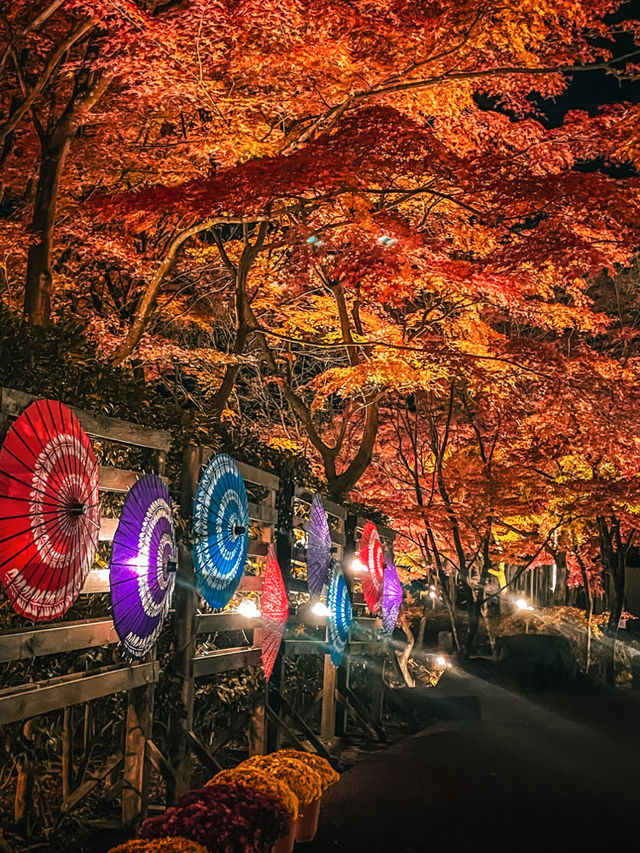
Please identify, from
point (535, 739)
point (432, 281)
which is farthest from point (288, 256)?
point (535, 739)

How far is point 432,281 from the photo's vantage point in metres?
14.2

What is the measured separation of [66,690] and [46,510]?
1.25m

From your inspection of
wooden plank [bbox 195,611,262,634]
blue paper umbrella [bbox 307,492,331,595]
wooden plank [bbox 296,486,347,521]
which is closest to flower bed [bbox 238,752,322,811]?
wooden plank [bbox 195,611,262,634]

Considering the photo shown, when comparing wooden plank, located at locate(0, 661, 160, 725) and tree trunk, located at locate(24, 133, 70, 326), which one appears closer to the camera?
wooden plank, located at locate(0, 661, 160, 725)

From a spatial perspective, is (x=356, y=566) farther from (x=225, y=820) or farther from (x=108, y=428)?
(x=108, y=428)

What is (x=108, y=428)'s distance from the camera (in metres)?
5.95

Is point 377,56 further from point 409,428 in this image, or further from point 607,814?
point 409,428

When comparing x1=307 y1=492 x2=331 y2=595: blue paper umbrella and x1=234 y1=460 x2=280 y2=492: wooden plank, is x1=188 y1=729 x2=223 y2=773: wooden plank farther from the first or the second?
x1=307 y1=492 x2=331 y2=595: blue paper umbrella

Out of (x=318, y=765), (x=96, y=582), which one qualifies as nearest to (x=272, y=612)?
(x=318, y=765)

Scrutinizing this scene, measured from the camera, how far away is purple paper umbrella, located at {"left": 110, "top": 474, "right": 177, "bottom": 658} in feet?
18.6

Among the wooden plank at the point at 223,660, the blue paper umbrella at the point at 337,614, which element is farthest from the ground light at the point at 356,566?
the wooden plank at the point at 223,660

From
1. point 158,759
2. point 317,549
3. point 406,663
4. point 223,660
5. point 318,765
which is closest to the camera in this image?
point 158,759

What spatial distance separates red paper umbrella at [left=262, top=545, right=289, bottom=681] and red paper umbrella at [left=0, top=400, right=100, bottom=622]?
3.19m

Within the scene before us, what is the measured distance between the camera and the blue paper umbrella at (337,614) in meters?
10.9
